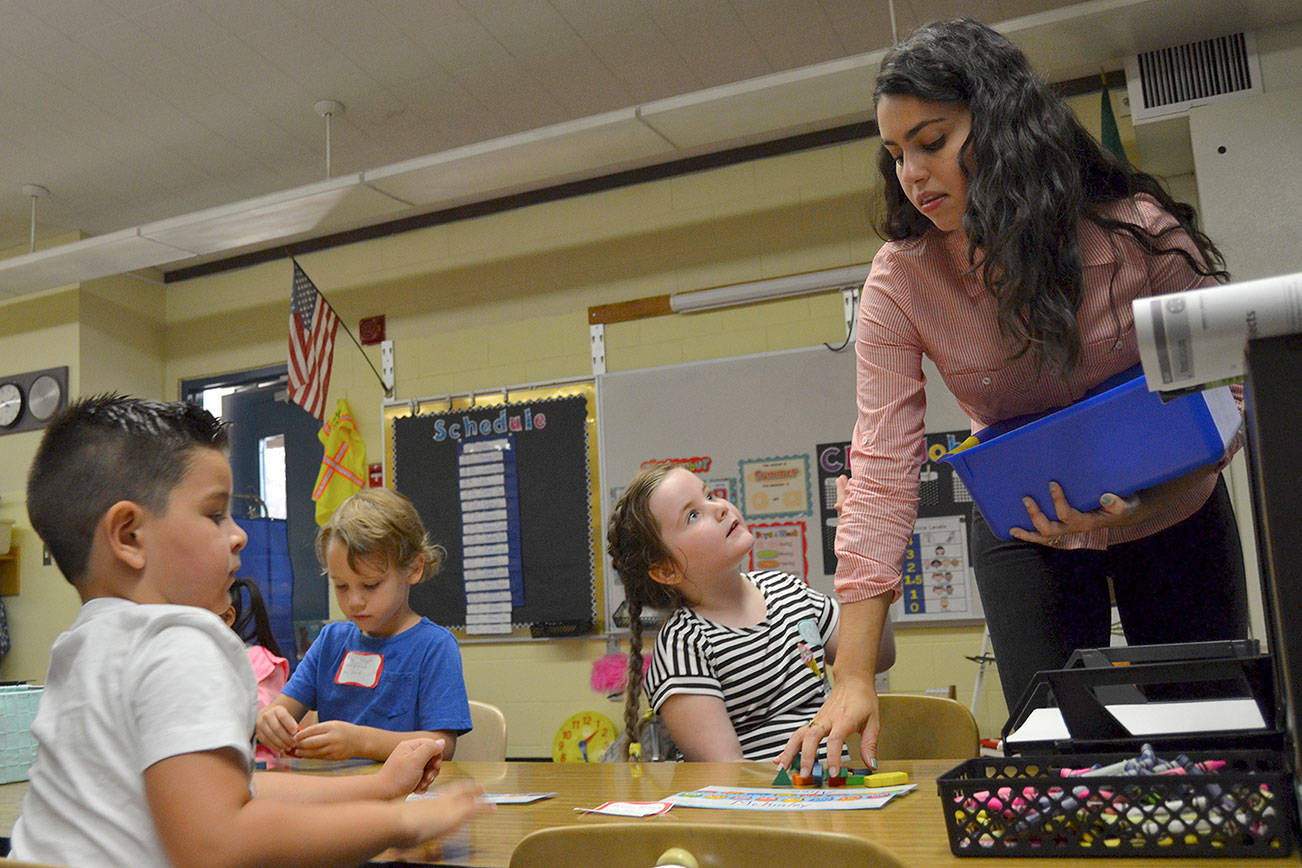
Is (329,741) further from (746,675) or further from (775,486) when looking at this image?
(775,486)

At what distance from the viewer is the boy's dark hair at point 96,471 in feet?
3.43

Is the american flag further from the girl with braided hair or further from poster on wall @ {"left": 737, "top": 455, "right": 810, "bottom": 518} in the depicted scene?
the girl with braided hair

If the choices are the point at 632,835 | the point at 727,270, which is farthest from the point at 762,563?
the point at 632,835

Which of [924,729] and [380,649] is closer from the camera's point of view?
[924,729]

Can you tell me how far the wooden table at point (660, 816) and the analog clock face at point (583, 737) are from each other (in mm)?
3114

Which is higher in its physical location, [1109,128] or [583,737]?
[1109,128]

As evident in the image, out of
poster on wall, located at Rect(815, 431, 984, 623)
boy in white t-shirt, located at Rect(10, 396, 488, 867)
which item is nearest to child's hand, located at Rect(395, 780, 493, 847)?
boy in white t-shirt, located at Rect(10, 396, 488, 867)

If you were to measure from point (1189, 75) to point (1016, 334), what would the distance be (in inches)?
119

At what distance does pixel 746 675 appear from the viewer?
1836 mm

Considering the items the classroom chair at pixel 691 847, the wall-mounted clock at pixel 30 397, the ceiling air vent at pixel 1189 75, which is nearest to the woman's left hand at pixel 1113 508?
the classroom chair at pixel 691 847

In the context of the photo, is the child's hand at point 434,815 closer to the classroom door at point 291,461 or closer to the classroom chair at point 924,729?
the classroom chair at point 924,729

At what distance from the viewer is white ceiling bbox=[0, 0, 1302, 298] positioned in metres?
3.83

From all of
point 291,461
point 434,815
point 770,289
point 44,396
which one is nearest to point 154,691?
point 434,815

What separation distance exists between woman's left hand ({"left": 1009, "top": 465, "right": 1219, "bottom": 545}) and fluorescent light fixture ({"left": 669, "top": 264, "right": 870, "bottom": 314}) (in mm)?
3398
